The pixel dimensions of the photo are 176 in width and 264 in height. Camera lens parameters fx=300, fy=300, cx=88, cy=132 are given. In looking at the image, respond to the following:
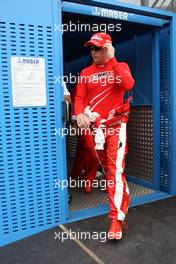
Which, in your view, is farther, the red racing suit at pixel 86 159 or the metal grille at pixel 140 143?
the metal grille at pixel 140 143

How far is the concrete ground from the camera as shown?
2.29 metres

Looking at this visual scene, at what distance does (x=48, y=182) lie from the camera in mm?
2814

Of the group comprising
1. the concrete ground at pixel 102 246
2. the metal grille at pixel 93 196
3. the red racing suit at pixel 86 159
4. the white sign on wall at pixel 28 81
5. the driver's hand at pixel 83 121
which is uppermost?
the white sign on wall at pixel 28 81

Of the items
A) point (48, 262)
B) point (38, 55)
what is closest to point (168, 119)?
point (38, 55)

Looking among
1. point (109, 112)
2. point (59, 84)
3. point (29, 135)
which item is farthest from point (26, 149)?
point (109, 112)

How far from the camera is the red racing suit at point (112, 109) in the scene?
103 inches

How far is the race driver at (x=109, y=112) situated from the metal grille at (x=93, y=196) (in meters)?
0.71

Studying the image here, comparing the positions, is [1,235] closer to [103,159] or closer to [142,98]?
[103,159]

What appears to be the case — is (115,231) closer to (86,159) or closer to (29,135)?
(29,135)

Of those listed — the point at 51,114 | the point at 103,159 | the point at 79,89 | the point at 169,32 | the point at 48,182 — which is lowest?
the point at 48,182

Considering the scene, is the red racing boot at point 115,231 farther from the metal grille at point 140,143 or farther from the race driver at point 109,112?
the metal grille at point 140,143

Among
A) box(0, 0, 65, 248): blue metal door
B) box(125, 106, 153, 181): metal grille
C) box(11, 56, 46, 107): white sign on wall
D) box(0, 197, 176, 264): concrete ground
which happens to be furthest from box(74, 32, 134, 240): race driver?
box(125, 106, 153, 181): metal grille

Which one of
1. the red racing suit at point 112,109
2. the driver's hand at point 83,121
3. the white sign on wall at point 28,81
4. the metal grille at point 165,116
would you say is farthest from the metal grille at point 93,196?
the white sign on wall at point 28,81

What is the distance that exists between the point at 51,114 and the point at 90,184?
55.6 inches
